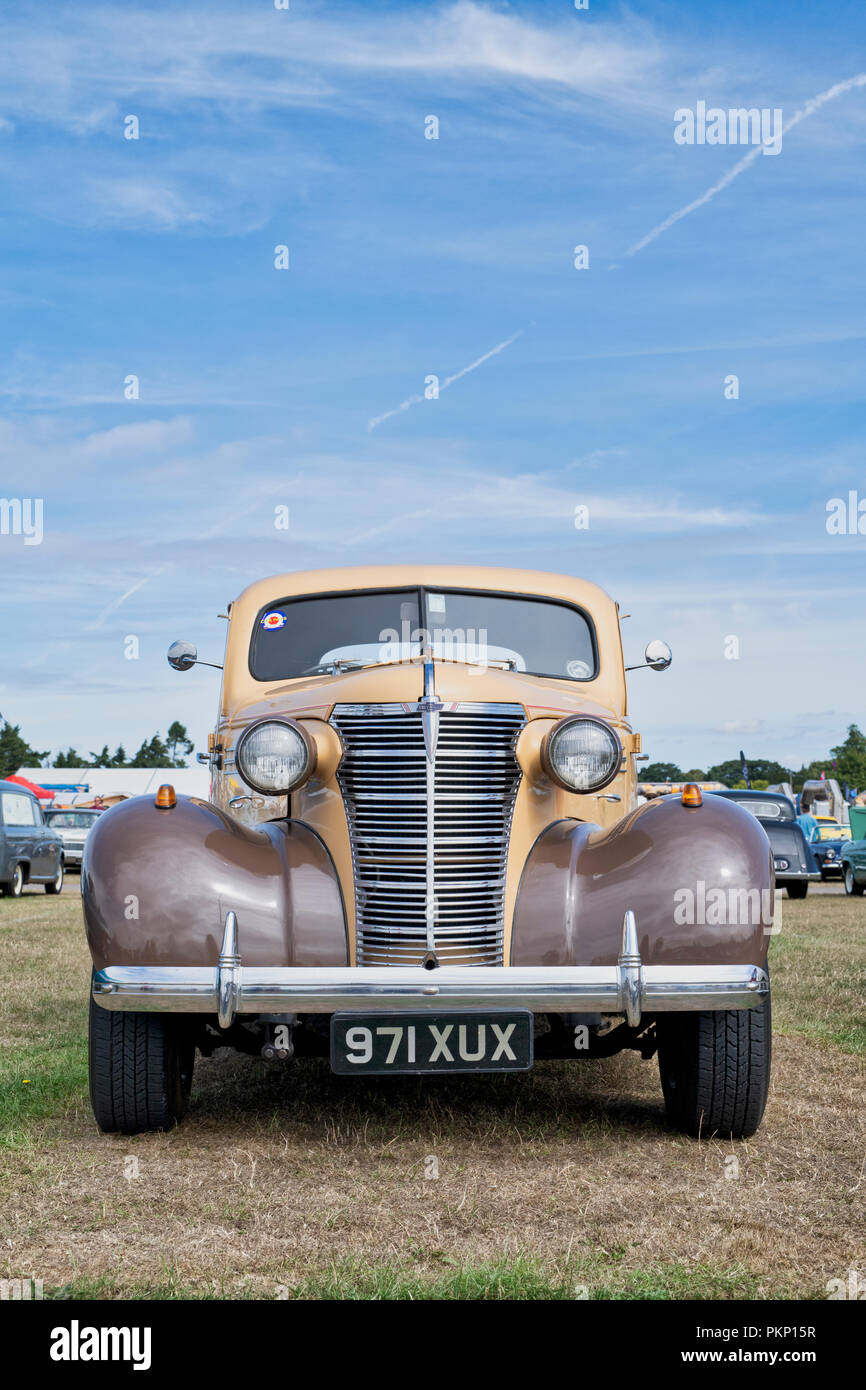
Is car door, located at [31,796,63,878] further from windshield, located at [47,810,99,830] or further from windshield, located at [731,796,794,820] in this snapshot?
windshield, located at [731,796,794,820]

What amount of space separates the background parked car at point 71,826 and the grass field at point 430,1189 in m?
20.3

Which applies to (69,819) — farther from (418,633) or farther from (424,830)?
(424,830)

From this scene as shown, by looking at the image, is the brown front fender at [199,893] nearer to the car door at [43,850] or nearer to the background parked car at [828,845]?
the car door at [43,850]

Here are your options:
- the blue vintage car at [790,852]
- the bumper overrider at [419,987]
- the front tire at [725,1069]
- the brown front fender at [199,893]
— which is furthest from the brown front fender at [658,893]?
the blue vintage car at [790,852]

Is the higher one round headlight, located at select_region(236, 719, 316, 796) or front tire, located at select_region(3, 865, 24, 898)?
round headlight, located at select_region(236, 719, 316, 796)

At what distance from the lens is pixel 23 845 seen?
17.8 meters

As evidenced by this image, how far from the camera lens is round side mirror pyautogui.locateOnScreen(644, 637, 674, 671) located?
19.0ft

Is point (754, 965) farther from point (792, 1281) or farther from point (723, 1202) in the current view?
point (792, 1281)

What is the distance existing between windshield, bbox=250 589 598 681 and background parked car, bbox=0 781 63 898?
42.4 ft

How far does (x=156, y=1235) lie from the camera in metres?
3.27

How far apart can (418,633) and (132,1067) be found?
2.10 meters

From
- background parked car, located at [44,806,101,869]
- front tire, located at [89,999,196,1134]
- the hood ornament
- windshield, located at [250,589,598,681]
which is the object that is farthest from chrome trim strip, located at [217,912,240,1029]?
background parked car, located at [44,806,101,869]
